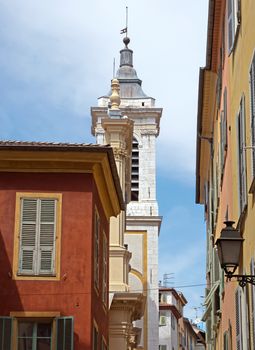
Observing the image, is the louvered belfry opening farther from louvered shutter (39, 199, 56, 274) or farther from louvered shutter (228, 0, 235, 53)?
louvered shutter (228, 0, 235, 53)

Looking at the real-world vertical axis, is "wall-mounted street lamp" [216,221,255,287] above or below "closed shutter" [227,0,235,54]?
below

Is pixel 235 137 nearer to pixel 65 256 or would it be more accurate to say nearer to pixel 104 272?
pixel 65 256

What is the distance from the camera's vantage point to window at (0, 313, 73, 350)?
20609 mm

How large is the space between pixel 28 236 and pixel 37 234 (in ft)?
0.69

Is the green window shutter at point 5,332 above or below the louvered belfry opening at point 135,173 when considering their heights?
below

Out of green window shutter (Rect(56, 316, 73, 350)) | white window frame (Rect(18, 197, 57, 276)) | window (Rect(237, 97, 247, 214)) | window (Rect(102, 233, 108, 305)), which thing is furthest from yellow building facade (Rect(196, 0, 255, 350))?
white window frame (Rect(18, 197, 57, 276))

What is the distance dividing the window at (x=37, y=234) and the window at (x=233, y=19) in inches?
254

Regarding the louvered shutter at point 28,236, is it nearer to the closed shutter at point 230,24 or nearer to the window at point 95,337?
the window at point 95,337

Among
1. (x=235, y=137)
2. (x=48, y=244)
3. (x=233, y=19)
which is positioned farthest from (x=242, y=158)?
(x=48, y=244)

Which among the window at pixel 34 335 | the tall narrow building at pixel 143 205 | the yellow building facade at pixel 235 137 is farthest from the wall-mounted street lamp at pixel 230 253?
the tall narrow building at pixel 143 205

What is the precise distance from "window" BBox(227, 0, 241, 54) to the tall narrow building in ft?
137

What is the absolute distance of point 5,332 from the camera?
20.6m

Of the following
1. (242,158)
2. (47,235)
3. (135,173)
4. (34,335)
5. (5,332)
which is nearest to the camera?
(242,158)

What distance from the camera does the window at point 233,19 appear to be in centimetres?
1541
